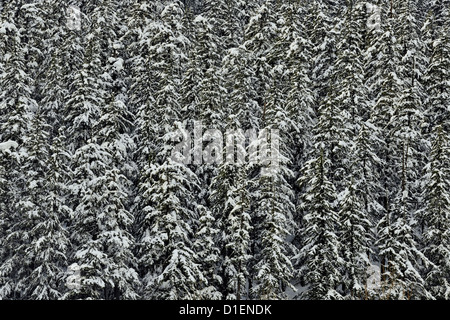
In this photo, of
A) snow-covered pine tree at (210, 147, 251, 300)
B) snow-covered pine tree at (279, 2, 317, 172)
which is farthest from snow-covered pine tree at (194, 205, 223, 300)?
snow-covered pine tree at (279, 2, 317, 172)

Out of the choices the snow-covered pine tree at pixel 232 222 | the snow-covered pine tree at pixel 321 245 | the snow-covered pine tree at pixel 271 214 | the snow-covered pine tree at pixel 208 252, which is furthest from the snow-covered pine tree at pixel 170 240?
the snow-covered pine tree at pixel 321 245

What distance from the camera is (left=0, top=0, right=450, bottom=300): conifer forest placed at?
81.7 feet

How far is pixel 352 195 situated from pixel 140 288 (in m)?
13.3

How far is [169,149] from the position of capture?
2692 centimetres

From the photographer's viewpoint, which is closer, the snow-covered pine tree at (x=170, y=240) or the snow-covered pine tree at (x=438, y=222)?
the snow-covered pine tree at (x=170, y=240)

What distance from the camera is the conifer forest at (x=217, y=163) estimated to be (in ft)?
81.7

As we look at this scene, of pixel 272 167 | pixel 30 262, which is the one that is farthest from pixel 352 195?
pixel 30 262

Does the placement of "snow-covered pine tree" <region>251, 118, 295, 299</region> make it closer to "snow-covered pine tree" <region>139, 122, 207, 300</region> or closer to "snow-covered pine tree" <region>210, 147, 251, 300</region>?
"snow-covered pine tree" <region>210, 147, 251, 300</region>

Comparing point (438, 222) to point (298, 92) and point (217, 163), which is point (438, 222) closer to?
point (298, 92)

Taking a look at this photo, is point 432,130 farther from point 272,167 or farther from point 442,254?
point 272,167

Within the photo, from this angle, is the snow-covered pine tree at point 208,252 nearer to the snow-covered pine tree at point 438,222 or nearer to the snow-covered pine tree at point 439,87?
the snow-covered pine tree at point 438,222

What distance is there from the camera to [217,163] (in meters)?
29.5
